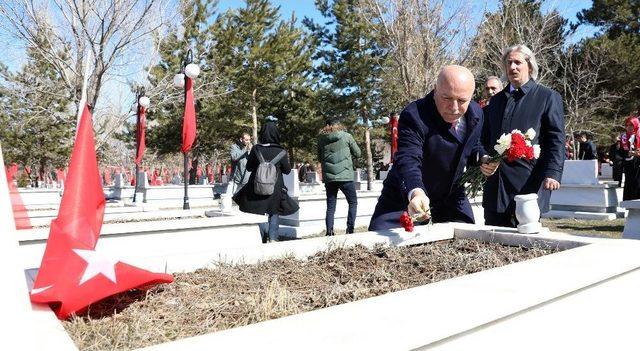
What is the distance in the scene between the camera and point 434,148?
118 inches

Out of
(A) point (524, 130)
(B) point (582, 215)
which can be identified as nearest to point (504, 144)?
(A) point (524, 130)

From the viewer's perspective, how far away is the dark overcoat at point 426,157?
2885 mm

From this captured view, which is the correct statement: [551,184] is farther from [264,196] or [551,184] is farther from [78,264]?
[264,196]

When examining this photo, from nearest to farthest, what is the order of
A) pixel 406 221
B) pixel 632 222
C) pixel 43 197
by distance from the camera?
1. pixel 406 221
2. pixel 632 222
3. pixel 43 197

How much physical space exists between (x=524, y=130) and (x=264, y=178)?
3535 mm

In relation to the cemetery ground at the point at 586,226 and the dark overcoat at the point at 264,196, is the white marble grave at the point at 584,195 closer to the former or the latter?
the cemetery ground at the point at 586,226

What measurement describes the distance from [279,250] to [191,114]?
653cm

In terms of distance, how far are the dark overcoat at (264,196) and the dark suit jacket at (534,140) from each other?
3.40 metres

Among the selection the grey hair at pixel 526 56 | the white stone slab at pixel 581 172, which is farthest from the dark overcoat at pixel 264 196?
the white stone slab at pixel 581 172

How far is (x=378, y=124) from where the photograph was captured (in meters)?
34.0

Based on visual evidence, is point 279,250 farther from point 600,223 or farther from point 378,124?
point 378,124

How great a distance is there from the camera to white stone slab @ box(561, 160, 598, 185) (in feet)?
34.3

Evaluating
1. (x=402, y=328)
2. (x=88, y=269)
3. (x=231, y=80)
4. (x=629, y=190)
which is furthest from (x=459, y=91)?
(x=231, y=80)

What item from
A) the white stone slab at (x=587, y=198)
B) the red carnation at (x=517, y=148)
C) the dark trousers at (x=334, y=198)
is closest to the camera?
the red carnation at (x=517, y=148)
